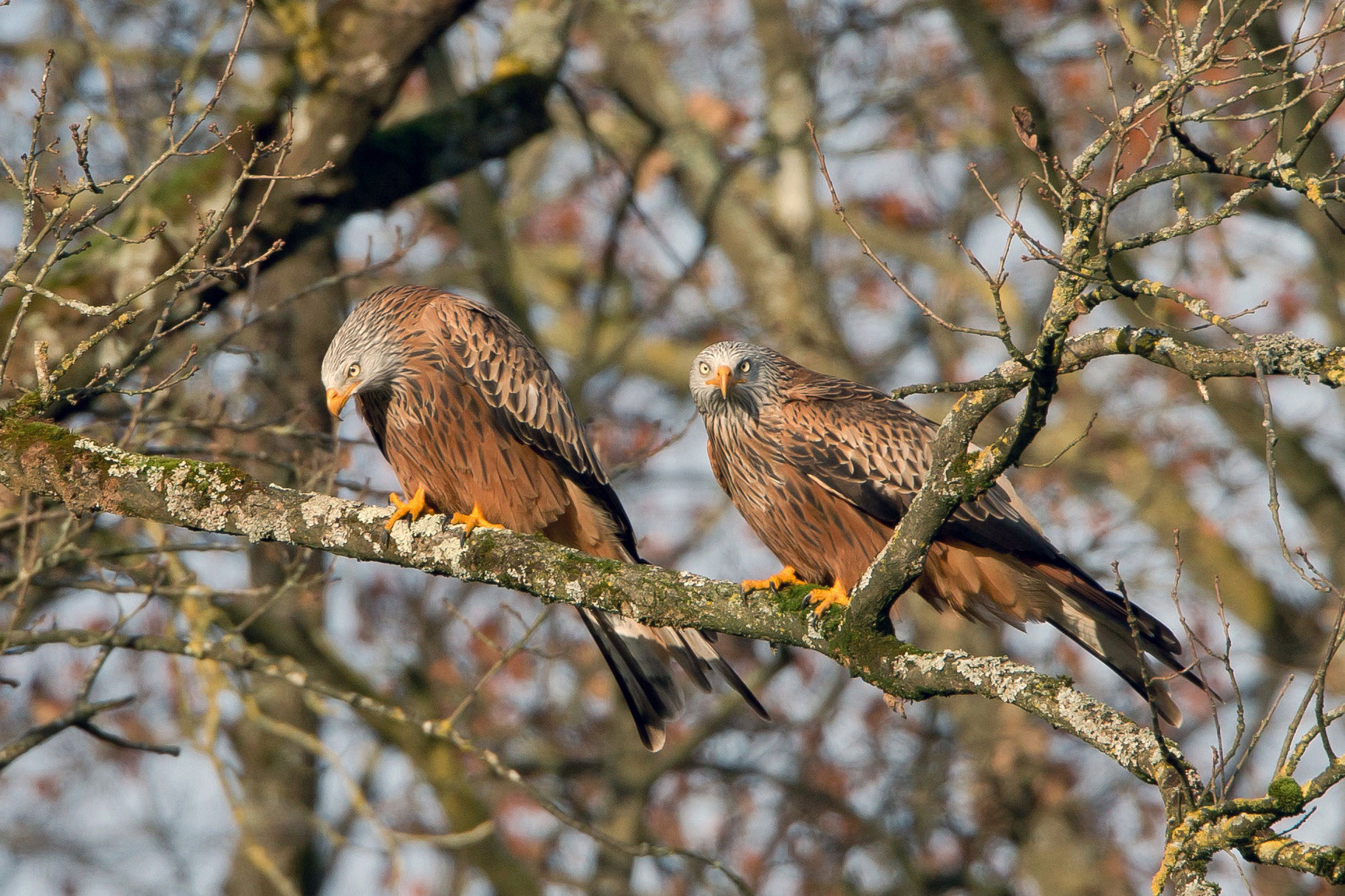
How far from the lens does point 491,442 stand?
5543 mm

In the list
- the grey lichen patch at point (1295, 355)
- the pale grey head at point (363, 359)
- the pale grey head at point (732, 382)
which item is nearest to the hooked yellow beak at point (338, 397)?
the pale grey head at point (363, 359)

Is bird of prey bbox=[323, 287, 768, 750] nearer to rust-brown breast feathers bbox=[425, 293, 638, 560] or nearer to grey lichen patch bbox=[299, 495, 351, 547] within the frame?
rust-brown breast feathers bbox=[425, 293, 638, 560]

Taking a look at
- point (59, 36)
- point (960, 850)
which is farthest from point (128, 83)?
point (960, 850)

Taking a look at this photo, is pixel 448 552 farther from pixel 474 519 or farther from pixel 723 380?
pixel 723 380

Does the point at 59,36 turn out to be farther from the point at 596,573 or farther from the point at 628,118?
the point at 596,573

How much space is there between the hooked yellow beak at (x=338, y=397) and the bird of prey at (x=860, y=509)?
4.95 feet

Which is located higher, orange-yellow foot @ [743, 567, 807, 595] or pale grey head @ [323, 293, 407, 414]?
pale grey head @ [323, 293, 407, 414]

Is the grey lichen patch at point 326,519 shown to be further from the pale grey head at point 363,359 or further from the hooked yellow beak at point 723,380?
the hooked yellow beak at point 723,380

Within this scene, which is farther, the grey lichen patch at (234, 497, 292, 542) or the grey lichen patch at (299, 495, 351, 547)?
the grey lichen patch at (299, 495, 351, 547)

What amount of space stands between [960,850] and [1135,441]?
4.28 m

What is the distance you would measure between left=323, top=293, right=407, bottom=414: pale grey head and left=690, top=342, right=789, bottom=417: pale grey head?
1.33 m

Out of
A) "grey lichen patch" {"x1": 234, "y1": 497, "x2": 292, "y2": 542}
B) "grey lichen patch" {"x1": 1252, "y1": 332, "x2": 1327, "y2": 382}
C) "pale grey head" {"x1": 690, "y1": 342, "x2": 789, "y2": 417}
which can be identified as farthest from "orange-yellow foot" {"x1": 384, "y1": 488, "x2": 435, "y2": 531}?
"grey lichen patch" {"x1": 1252, "y1": 332, "x2": 1327, "y2": 382}

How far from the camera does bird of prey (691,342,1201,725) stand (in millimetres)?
5262

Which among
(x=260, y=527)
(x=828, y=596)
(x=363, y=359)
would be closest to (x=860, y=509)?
(x=828, y=596)
